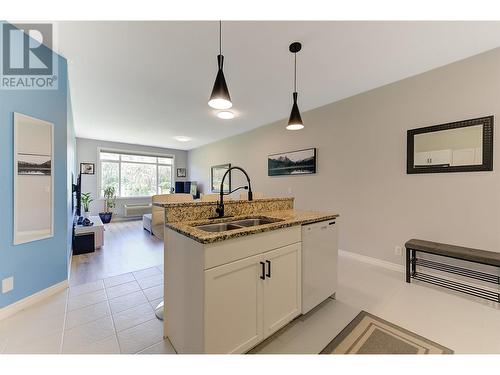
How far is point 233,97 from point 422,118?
2635 mm

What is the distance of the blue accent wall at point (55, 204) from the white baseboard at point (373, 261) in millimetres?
3867

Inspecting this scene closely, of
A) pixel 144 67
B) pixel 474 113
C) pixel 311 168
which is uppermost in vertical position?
pixel 144 67

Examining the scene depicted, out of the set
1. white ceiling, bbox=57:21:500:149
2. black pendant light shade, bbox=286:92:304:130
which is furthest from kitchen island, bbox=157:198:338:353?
white ceiling, bbox=57:21:500:149

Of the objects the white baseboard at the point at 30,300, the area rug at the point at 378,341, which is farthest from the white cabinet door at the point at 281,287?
the white baseboard at the point at 30,300

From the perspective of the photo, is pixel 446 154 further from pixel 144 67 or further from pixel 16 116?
pixel 16 116

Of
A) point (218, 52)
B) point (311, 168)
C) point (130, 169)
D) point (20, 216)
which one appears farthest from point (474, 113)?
point (130, 169)

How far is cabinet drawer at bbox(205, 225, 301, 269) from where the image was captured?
119 cm

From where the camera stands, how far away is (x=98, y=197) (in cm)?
662

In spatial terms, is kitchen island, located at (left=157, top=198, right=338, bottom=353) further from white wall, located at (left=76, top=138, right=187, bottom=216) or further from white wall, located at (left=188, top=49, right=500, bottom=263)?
white wall, located at (left=76, top=138, right=187, bottom=216)

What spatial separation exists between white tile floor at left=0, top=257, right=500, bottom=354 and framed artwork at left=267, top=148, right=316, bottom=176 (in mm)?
2094

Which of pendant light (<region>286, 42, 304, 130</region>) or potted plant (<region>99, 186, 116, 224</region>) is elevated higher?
pendant light (<region>286, 42, 304, 130</region>)

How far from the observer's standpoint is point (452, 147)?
2340 mm

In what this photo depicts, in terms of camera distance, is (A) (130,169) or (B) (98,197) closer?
(B) (98,197)

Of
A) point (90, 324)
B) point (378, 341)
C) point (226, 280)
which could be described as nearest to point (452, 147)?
point (378, 341)
